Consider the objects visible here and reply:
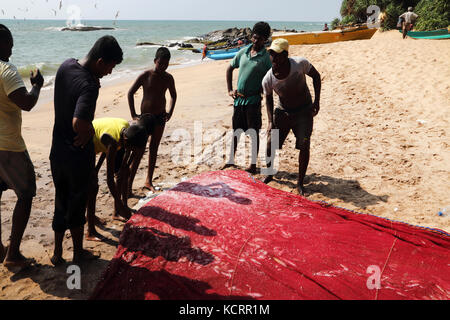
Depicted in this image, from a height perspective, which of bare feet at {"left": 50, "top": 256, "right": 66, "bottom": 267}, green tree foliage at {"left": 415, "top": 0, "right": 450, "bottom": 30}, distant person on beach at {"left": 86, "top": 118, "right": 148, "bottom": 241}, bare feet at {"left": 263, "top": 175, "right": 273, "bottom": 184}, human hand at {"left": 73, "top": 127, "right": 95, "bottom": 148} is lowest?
bare feet at {"left": 50, "top": 256, "right": 66, "bottom": 267}

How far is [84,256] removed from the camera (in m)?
2.89

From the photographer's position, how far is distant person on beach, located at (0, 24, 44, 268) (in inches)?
97.1

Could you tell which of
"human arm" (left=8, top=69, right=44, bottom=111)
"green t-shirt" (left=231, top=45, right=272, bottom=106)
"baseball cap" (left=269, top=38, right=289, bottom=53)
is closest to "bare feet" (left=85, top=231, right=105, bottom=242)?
"human arm" (left=8, top=69, right=44, bottom=111)

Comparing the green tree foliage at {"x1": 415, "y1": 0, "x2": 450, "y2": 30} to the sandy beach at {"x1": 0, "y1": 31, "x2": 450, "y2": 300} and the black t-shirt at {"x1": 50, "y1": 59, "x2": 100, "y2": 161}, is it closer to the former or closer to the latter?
the sandy beach at {"x1": 0, "y1": 31, "x2": 450, "y2": 300}

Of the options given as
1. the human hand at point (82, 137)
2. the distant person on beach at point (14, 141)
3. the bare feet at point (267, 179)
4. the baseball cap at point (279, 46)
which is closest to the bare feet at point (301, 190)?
the bare feet at point (267, 179)

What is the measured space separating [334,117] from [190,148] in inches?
127

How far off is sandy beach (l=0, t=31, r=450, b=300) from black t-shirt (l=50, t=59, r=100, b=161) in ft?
3.42

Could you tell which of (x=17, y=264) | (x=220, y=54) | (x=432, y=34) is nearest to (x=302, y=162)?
(x=17, y=264)

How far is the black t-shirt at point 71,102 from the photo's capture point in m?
2.34

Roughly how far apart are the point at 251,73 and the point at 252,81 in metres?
0.11

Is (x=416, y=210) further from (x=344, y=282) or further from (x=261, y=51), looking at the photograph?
(x=261, y=51)

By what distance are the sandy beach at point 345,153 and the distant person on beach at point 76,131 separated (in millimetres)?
487

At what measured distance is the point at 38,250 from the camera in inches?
121
